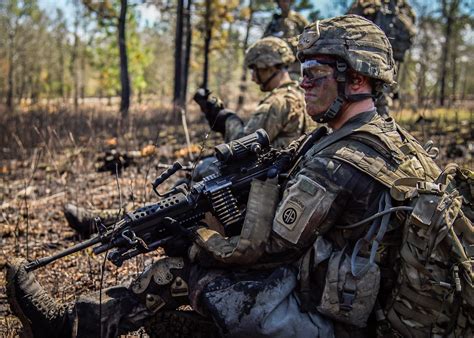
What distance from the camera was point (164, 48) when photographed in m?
45.7

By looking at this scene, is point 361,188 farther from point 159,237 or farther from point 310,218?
point 159,237

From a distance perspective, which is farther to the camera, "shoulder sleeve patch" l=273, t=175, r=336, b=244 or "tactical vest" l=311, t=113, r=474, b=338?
"shoulder sleeve patch" l=273, t=175, r=336, b=244

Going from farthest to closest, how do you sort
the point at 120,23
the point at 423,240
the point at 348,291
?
the point at 120,23
the point at 348,291
the point at 423,240

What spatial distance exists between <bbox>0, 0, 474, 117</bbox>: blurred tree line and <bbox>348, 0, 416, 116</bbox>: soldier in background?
17.1 inches

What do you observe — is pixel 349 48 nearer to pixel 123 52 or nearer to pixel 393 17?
pixel 393 17

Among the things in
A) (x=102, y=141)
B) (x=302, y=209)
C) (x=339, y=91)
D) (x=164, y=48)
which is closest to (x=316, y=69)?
(x=339, y=91)

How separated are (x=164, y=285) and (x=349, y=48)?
1567mm

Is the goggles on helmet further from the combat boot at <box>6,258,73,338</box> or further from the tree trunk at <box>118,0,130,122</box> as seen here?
the tree trunk at <box>118,0,130,122</box>

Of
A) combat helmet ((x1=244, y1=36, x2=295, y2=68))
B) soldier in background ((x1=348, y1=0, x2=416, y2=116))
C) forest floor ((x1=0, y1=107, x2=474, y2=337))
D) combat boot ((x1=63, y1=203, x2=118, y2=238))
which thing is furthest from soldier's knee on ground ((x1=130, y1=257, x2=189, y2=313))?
soldier in background ((x1=348, y1=0, x2=416, y2=116))

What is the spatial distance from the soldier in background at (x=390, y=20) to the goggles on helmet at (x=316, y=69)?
3583 millimetres

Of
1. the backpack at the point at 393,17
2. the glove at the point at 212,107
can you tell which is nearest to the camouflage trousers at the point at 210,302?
the glove at the point at 212,107

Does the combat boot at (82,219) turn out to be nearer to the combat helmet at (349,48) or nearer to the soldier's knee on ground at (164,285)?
the soldier's knee on ground at (164,285)

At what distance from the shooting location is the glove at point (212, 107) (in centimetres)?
470

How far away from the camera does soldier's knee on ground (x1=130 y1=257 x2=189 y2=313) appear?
2.57 meters
